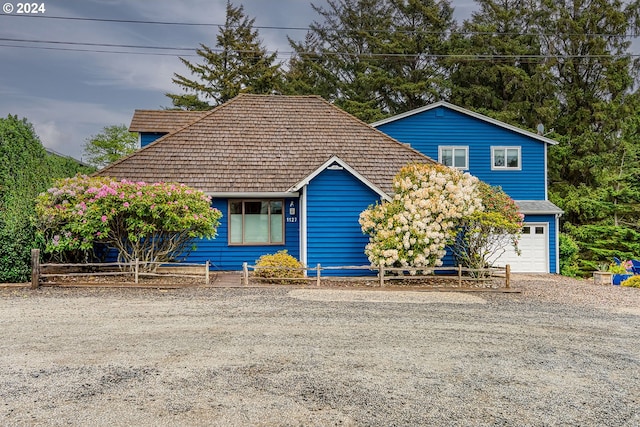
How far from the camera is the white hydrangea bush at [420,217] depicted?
508 inches

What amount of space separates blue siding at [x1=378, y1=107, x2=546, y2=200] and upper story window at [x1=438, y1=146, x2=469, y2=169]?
174 millimetres

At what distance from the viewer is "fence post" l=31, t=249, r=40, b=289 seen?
1148cm

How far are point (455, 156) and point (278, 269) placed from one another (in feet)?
35.7

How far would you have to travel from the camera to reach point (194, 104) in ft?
111

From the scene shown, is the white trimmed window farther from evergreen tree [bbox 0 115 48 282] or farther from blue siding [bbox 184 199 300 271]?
evergreen tree [bbox 0 115 48 282]

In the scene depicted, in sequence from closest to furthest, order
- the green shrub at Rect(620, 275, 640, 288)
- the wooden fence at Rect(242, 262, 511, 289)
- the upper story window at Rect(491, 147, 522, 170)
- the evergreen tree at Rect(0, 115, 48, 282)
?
the evergreen tree at Rect(0, 115, 48, 282)
the wooden fence at Rect(242, 262, 511, 289)
the green shrub at Rect(620, 275, 640, 288)
the upper story window at Rect(491, 147, 522, 170)

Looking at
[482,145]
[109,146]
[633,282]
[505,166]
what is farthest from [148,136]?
[633,282]

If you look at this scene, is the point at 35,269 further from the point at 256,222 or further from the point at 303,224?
the point at 303,224

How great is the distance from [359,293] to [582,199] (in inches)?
733

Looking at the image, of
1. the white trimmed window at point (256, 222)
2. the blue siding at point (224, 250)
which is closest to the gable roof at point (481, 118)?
the white trimmed window at point (256, 222)

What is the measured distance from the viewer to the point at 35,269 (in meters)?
11.5

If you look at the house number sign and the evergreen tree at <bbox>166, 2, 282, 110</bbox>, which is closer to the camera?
the house number sign

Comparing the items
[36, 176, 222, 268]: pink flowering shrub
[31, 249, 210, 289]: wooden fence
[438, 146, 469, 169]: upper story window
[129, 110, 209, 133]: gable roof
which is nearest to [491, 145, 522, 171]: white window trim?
[438, 146, 469, 169]: upper story window

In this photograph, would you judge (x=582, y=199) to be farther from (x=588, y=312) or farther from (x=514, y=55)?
(x=588, y=312)
